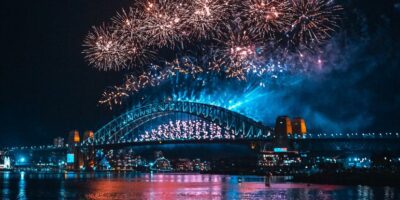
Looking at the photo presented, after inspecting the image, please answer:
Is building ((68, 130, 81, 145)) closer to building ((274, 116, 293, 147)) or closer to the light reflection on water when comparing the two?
building ((274, 116, 293, 147))

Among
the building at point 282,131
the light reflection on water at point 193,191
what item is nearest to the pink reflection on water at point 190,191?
the light reflection on water at point 193,191

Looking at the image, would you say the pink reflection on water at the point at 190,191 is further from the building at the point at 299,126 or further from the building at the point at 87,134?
the building at the point at 87,134

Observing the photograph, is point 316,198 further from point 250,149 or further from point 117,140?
point 117,140

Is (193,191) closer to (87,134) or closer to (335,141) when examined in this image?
(335,141)

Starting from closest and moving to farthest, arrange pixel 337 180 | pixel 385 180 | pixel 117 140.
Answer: pixel 385 180 → pixel 337 180 → pixel 117 140

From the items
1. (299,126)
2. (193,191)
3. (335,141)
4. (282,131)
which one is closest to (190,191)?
(193,191)

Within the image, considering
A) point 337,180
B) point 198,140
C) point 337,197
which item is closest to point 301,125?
point 198,140
